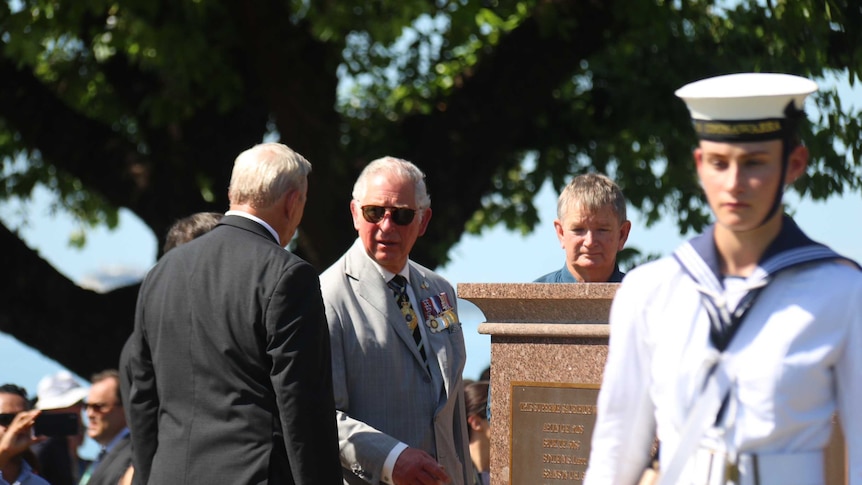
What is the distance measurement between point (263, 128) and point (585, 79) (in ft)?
10.8

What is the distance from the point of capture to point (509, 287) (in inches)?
182

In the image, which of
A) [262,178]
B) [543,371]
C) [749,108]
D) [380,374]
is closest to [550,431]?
[543,371]

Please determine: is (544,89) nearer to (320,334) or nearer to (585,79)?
(585,79)

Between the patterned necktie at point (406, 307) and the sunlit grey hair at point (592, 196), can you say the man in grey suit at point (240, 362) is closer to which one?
the patterned necktie at point (406, 307)

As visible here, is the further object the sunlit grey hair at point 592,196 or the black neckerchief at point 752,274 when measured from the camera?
the sunlit grey hair at point 592,196

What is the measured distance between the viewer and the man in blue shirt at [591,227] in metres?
5.16

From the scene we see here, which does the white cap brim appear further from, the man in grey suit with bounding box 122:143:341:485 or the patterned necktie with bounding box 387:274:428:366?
the patterned necktie with bounding box 387:274:428:366

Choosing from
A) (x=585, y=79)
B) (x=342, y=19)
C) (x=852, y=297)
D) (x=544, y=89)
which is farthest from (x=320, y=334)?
(x=585, y=79)

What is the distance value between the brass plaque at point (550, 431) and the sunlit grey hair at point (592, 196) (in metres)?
0.90

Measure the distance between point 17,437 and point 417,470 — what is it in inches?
104

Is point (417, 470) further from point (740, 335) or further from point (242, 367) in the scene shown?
point (740, 335)

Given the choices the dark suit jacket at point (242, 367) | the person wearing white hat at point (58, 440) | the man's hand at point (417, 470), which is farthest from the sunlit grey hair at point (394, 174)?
the person wearing white hat at point (58, 440)

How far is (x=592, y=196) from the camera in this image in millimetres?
5184

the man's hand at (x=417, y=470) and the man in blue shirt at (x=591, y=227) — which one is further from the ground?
the man in blue shirt at (x=591, y=227)
